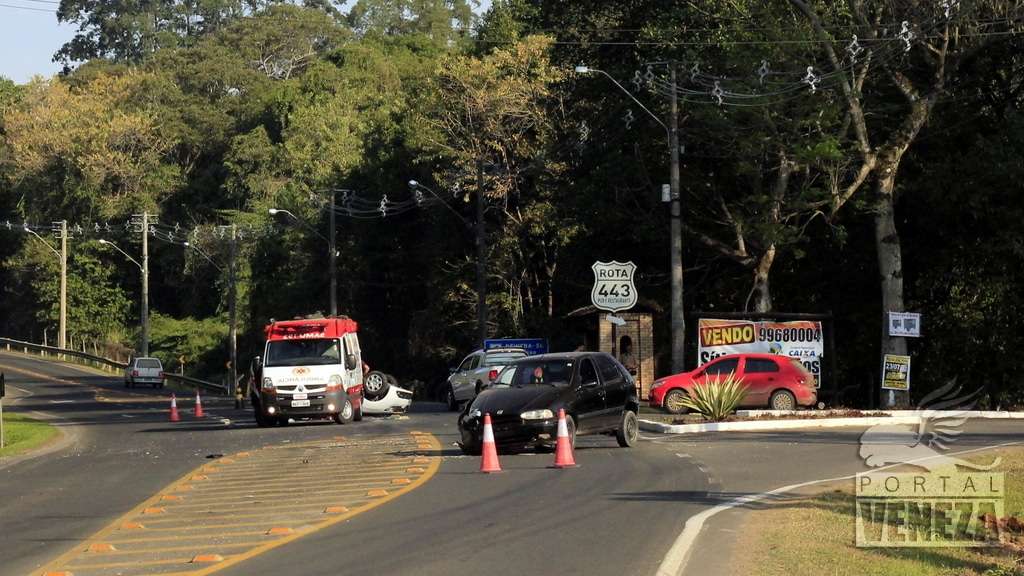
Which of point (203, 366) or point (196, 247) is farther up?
point (196, 247)

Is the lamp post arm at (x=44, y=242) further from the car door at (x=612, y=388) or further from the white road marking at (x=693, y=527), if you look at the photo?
the white road marking at (x=693, y=527)

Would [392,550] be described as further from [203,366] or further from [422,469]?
[203,366]

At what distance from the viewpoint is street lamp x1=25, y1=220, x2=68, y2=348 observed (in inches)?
3438

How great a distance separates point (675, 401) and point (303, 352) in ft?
29.2

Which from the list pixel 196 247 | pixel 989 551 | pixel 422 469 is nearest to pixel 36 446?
pixel 422 469

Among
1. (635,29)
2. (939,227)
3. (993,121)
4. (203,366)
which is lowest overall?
(203,366)

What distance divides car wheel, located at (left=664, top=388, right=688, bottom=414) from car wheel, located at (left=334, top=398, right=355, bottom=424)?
7.61 m

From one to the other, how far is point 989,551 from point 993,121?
31910mm

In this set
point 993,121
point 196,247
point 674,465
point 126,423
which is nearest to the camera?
point 674,465

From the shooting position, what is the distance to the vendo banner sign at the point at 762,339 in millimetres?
35750

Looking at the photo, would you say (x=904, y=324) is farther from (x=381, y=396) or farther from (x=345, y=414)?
(x=345, y=414)

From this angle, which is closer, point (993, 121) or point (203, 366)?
point (993, 121)

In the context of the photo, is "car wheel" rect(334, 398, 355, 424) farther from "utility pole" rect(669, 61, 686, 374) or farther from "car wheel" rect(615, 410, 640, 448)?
"car wheel" rect(615, 410, 640, 448)

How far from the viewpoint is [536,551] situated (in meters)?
12.1
